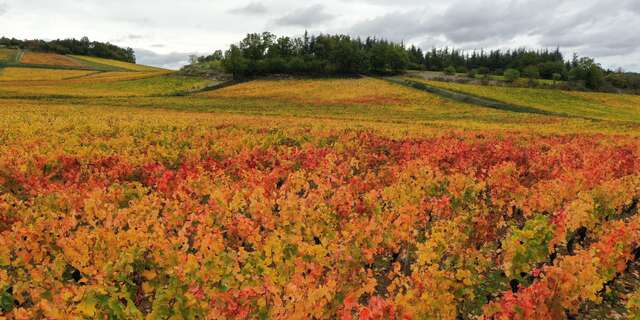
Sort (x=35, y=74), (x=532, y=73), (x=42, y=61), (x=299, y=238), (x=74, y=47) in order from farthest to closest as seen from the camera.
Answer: (x=74, y=47) → (x=42, y=61) → (x=532, y=73) → (x=35, y=74) → (x=299, y=238)

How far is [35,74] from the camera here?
93.2m

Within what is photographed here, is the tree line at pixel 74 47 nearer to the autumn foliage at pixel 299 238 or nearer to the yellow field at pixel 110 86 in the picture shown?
the yellow field at pixel 110 86

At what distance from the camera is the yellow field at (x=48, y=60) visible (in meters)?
111

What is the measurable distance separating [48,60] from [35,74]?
1028 inches

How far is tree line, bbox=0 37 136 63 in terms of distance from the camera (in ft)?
451

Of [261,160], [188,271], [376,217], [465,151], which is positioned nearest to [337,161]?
[261,160]

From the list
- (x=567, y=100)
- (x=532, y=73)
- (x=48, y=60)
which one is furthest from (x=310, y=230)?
(x=48, y=60)

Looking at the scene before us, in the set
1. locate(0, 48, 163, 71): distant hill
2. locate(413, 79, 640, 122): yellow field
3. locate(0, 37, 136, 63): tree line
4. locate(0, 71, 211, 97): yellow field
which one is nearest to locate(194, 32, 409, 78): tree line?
locate(0, 71, 211, 97): yellow field

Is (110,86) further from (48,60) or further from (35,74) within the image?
(48,60)

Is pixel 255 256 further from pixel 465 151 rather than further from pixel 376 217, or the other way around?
pixel 465 151

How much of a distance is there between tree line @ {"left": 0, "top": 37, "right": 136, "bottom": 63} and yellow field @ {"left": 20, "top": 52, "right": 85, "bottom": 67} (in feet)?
50.0

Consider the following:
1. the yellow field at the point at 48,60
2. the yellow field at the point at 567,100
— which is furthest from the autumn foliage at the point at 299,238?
the yellow field at the point at 48,60

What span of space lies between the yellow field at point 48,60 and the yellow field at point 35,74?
12.8 metres

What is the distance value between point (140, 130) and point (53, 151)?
9402mm
